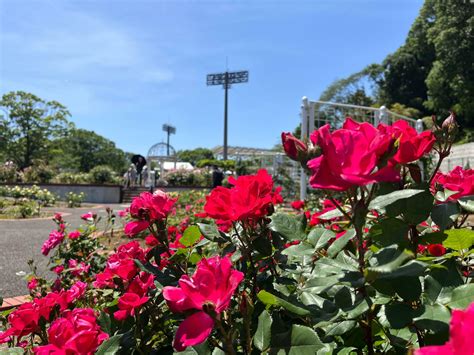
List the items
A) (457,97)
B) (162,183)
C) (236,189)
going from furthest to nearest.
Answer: (457,97), (162,183), (236,189)

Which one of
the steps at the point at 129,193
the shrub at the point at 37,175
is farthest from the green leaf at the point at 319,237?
the shrub at the point at 37,175

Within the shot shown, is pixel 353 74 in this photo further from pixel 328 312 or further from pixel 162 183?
pixel 328 312

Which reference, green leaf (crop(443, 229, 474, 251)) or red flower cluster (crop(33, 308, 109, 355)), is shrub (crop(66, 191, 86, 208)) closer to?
red flower cluster (crop(33, 308, 109, 355))

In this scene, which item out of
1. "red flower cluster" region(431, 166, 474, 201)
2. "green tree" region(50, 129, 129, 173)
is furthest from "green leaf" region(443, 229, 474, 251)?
"green tree" region(50, 129, 129, 173)

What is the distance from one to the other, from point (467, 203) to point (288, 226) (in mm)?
367

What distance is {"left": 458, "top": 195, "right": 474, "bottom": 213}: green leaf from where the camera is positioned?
809 millimetres

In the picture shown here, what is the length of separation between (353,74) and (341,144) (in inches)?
1466

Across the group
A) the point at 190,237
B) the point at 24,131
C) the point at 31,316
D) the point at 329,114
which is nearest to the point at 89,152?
the point at 24,131

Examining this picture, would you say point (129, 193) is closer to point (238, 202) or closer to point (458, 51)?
point (238, 202)

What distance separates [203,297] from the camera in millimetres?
627

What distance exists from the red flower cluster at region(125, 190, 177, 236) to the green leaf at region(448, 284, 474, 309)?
69 centimetres

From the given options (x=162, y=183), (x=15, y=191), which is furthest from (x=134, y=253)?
(x=162, y=183)

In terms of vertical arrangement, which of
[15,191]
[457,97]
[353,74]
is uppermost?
[353,74]

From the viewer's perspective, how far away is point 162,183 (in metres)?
21.8
